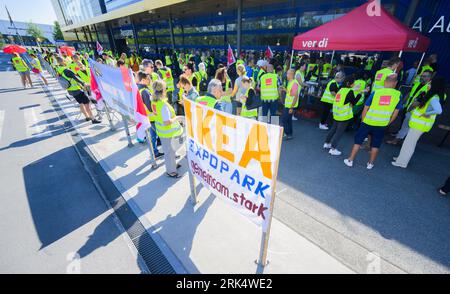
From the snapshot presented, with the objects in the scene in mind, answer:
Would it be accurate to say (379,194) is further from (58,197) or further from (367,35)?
(58,197)

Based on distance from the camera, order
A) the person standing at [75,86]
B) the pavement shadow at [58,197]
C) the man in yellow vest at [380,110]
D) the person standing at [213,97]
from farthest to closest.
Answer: the person standing at [75,86], the man in yellow vest at [380,110], the person standing at [213,97], the pavement shadow at [58,197]

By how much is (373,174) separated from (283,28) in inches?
459

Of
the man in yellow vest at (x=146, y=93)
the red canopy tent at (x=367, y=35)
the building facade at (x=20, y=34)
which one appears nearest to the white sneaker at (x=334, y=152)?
the red canopy tent at (x=367, y=35)

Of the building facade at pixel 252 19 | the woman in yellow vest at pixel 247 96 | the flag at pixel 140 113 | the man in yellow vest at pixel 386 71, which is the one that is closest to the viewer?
the flag at pixel 140 113

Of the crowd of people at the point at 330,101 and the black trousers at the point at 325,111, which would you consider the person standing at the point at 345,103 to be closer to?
the crowd of people at the point at 330,101

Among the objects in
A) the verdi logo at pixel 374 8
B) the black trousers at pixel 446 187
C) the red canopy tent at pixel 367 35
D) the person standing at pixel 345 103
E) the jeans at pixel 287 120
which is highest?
the verdi logo at pixel 374 8

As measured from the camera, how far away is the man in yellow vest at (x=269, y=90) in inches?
223

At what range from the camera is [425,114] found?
13.2 feet

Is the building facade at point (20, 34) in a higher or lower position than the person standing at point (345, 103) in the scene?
higher

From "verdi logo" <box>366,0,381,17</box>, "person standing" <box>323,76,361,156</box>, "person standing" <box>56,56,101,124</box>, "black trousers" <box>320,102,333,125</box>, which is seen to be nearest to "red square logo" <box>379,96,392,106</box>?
"person standing" <box>323,76,361,156</box>

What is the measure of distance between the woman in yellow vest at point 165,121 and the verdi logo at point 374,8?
19.7ft

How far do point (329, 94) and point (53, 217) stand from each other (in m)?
6.77

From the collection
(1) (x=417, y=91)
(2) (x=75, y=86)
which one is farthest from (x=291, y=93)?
(2) (x=75, y=86)

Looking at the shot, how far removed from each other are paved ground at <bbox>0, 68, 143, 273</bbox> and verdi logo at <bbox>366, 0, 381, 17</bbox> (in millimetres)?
7815
